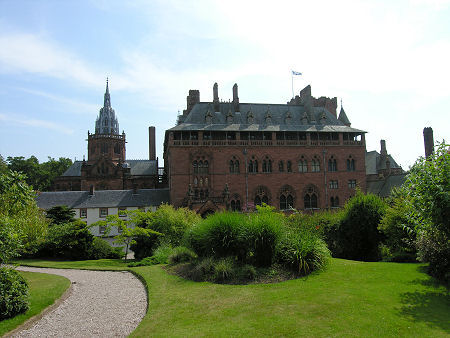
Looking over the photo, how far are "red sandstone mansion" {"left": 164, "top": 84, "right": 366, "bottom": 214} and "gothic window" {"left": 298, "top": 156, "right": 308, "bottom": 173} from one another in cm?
14

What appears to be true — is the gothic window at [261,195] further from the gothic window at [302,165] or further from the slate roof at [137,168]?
the slate roof at [137,168]

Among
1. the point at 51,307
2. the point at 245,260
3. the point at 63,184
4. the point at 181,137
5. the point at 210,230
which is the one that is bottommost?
the point at 51,307

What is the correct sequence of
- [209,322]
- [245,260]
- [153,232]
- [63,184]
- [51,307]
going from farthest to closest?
[63,184], [153,232], [245,260], [51,307], [209,322]

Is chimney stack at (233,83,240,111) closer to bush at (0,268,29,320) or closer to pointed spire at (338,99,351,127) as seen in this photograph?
pointed spire at (338,99,351,127)

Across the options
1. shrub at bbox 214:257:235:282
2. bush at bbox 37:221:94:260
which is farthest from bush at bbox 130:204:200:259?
shrub at bbox 214:257:235:282

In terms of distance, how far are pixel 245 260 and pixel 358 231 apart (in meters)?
9.92

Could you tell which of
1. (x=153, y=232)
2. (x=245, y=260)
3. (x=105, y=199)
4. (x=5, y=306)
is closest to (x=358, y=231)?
(x=245, y=260)

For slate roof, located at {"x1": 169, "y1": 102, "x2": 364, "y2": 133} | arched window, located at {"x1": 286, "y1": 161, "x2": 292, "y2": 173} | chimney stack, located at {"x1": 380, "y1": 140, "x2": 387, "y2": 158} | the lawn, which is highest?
slate roof, located at {"x1": 169, "y1": 102, "x2": 364, "y2": 133}

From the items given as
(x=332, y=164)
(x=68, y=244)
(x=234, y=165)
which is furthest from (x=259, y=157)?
(x=68, y=244)

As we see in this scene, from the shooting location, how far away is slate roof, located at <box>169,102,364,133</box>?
4659 cm

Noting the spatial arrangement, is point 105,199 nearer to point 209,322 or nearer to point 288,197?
point 288,197

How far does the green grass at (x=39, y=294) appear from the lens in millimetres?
10898

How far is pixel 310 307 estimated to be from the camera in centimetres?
1062

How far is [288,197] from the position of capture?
47.2m
